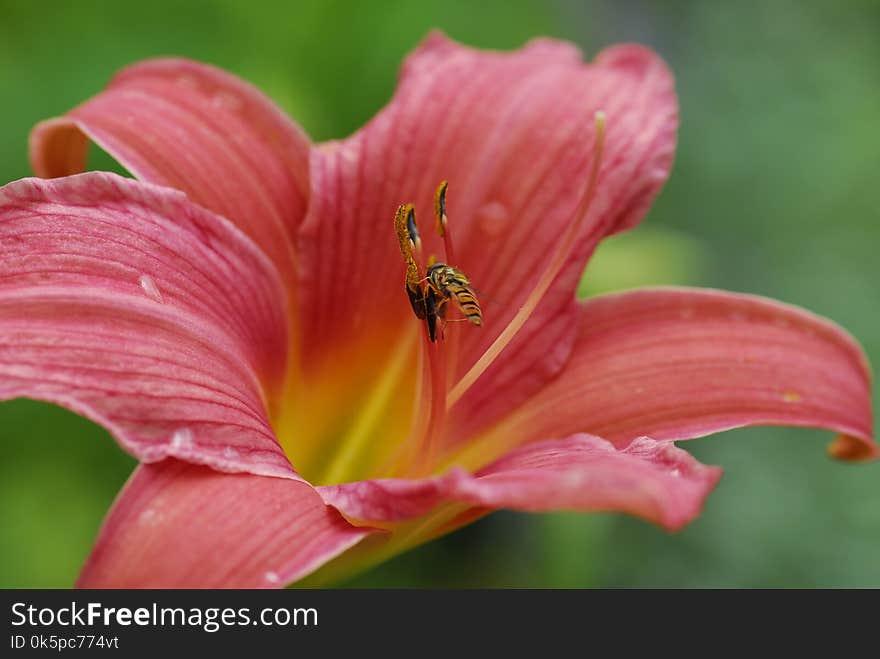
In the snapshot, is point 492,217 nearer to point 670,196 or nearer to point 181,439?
point 181,439

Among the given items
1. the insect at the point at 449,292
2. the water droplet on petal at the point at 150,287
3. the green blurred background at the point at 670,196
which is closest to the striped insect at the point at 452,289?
the insect at the point at 449,292

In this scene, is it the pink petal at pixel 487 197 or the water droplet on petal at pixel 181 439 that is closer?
the water droplet on petal at pixel 181 439

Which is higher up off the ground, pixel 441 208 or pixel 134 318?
pixel 441 208

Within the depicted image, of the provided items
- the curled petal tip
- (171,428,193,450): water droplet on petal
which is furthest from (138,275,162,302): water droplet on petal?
the curled petal tip

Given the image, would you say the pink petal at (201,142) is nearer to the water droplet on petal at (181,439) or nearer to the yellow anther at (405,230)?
the yellow anther at (405,230)

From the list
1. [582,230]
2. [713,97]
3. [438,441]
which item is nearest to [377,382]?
[438,441]

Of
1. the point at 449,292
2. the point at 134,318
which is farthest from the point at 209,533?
the point at 449,292
